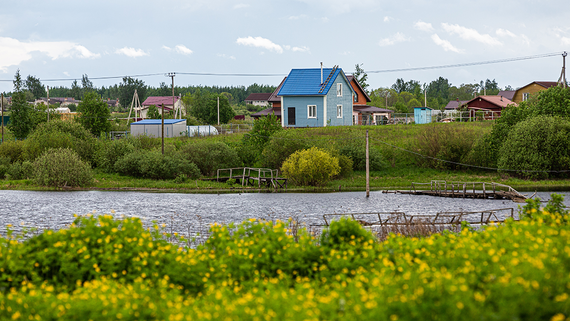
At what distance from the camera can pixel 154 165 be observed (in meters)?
59.4

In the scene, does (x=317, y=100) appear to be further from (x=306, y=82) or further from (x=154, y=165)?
(x=154, y=165)

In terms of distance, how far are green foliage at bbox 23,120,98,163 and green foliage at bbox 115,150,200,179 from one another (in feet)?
21.9

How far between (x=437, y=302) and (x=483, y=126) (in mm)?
71539

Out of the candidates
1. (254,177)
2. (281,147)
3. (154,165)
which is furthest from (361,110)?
(154,165)

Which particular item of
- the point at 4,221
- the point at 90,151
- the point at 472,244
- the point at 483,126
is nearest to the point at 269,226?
the point at 472,244

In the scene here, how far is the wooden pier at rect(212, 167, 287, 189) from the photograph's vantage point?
190 feet

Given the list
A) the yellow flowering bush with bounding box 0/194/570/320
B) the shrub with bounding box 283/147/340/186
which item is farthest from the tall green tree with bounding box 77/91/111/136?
the yellow flowering bush with bounding box 0/194/570/320

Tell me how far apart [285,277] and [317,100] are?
214ft

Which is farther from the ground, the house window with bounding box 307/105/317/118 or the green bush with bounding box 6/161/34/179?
the house window with bounding box 307/105/317/118

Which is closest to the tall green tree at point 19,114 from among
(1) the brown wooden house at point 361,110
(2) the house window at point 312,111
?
(2) the house window at point 312,111

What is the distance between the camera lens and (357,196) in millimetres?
49281

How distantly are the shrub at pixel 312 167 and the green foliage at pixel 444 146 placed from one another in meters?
13.8

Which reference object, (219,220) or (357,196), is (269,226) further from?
(357,196)

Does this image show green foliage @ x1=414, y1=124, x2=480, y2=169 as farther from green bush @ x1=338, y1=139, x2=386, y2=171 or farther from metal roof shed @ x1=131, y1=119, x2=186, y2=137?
metal roof shed @ x1=131, y1=119, x2=186, y2=137
